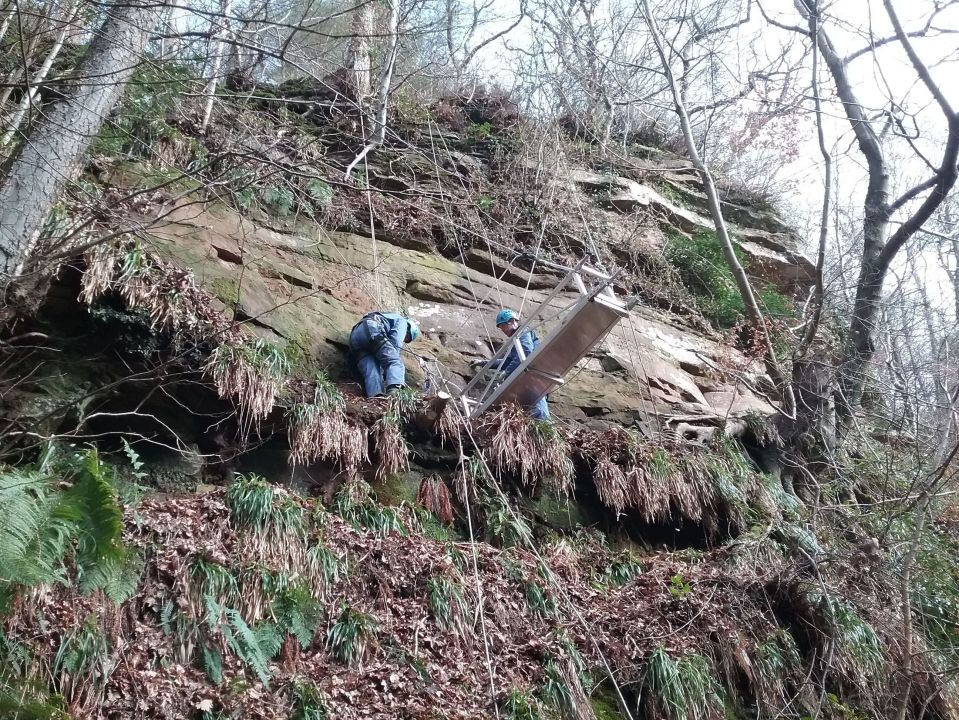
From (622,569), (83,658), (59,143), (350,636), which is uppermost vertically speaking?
(59,143)

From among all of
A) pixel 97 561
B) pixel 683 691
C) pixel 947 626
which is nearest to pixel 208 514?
pixel 97 561

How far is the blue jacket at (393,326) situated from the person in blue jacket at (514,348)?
3.23 feet

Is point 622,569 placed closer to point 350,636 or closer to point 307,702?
point 350,636

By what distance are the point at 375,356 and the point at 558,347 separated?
191cm

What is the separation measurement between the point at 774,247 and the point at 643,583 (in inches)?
286

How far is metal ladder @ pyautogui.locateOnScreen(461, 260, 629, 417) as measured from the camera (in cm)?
625

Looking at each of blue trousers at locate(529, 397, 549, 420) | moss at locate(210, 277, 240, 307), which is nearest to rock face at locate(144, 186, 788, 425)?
moss at locate(210, 277, 240, 307)

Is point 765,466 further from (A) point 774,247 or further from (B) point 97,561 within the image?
(B) point 97,561

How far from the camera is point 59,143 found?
5.27m

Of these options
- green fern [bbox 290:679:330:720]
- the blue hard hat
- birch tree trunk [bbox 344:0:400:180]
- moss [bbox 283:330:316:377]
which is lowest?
green fern [bbox 290:679:330:720]

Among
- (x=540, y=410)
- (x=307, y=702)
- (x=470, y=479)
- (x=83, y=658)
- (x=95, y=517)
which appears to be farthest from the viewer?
(x=540, y=410)

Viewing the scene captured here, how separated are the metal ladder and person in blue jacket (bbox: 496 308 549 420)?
130 millimetres

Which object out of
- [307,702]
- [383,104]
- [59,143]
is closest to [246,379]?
[59,143]

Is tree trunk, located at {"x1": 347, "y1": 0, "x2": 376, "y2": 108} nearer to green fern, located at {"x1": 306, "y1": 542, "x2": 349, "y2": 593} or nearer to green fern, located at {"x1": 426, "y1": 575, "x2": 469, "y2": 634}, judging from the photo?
green fern, located at {"x1": 306, "y1": 542, "x2": 349, "y2": 593}
